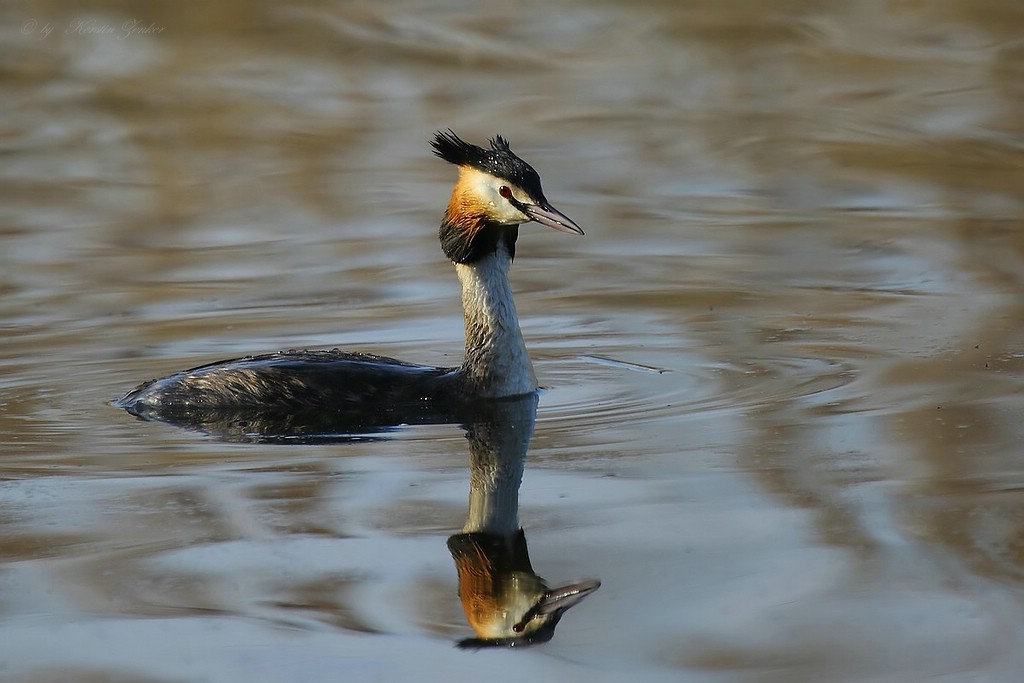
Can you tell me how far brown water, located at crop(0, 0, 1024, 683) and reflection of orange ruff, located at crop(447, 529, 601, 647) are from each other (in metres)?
0.07

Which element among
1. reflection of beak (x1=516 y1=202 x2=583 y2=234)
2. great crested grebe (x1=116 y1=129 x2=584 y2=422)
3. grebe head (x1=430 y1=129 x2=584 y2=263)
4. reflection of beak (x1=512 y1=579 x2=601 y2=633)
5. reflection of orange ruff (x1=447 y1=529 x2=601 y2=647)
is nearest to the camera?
reflection of orange ruff (x1=447 y1=529 x2=601 y2=647)

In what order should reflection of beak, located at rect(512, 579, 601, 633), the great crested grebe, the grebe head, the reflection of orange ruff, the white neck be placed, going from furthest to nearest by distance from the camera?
the white neck < the great crested grebe < the grebe head < reflection of beak, located at rect(512, 579, 601, 633) < the reflection of orange ruff

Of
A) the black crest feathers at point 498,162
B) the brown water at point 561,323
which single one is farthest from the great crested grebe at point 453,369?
the brown water at point 561,323

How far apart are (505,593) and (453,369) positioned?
9.77 feet

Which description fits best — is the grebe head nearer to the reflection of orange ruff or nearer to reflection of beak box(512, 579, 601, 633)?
the reflection of orange ruff

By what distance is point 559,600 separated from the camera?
16.7 feet

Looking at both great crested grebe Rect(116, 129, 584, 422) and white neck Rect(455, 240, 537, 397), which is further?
white neck Rect(455, 240, 537, 397)

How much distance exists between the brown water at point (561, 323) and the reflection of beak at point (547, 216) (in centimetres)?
83

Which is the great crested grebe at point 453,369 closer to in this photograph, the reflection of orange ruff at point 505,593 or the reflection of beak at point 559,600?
the reflection of orange ruff at point 505,593

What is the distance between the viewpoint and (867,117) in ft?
48.6

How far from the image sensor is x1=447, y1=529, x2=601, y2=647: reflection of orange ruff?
4875 millimetres

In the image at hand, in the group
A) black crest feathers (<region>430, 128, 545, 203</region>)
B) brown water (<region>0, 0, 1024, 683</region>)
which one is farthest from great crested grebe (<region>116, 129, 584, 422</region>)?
brown water (<region>0, 0, 1024, 683</region>)

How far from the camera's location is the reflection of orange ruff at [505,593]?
4.88 metres

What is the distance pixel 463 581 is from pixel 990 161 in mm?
8950
